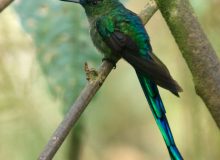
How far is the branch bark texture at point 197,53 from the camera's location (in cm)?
173

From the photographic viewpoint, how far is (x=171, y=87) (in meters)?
1.92

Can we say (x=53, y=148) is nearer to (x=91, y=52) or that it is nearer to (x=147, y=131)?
(x=91, y=52)

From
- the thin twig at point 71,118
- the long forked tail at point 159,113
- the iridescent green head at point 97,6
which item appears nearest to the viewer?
the thin twig at point 71,118

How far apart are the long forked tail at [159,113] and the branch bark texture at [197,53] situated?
24 cm

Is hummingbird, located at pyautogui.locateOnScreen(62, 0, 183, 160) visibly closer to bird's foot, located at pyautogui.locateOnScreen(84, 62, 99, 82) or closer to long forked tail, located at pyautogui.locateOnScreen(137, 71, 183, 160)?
long forked tail, located at pyautogui.locateOnScreen(137, 71, 183, 160)

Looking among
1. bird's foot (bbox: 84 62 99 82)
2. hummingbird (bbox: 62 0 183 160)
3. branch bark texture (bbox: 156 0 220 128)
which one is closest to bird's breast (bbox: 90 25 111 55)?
hummingbird (bbox: 62 0 183 160)

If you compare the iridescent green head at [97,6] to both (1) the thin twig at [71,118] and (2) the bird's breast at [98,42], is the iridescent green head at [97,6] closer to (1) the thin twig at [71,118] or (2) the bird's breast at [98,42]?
(2) the bird's breast at [98,42]

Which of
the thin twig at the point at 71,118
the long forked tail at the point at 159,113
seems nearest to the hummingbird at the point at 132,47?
the long forked tail at the point at 159,113

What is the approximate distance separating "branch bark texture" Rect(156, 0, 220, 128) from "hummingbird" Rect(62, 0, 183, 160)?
0.19 meters

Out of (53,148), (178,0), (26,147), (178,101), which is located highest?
(178,0)

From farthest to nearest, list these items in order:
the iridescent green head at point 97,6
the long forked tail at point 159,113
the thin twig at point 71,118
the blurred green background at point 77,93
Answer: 1. the iridescent green head at point 97,6
2. the blurred green background at point 77,93
3. the long forked tail at point 159,113
4. the thin twig at point 71,118

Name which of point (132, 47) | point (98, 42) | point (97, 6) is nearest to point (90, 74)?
point (132, 47)

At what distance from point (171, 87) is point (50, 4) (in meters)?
0.73

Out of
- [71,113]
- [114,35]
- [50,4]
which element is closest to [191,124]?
[114,35]
